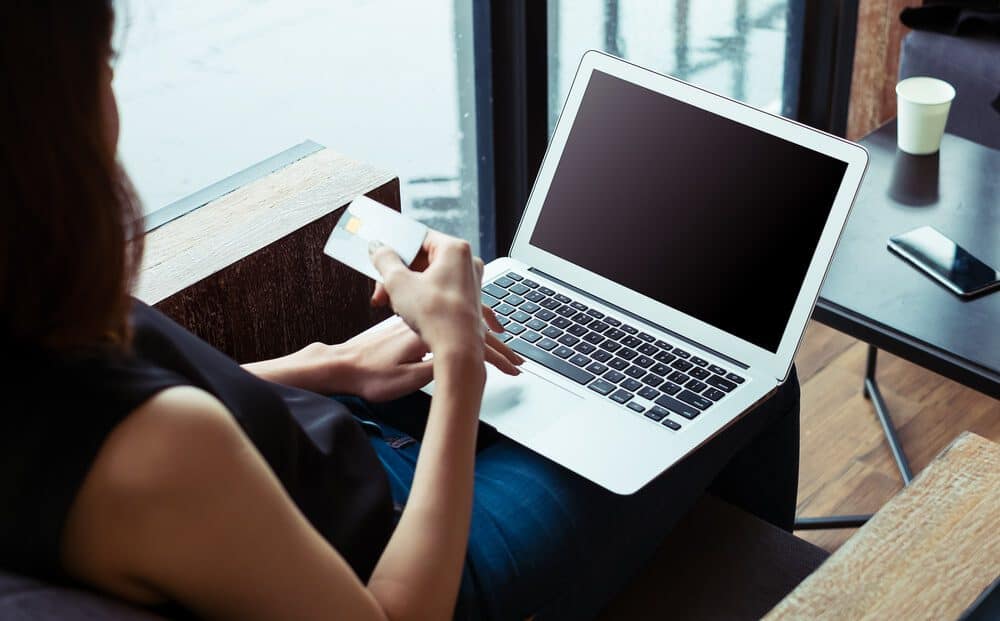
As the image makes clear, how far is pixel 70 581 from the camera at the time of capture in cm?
77

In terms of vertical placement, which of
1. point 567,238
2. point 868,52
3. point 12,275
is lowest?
point 868,52

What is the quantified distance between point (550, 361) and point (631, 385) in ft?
0.33

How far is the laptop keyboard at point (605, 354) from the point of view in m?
1.29

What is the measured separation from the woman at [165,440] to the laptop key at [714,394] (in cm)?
28

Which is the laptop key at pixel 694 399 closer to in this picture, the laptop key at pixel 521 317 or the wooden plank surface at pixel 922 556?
the laptop key at pixel 521 317

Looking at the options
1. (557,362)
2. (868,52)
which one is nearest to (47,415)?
(557,362)

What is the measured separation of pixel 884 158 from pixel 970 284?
40cm

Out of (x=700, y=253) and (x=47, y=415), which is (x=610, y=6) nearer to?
(x=700, y=253)

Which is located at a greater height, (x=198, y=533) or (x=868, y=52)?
(x=198, y=533)

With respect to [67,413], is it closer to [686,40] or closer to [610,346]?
[610,346]

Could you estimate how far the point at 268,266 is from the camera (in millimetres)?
1397

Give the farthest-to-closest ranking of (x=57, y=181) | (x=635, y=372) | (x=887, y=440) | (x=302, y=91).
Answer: (x=887, y=440)
(x=302, y=91)
(x=635, y=372)
(x=57, y=181)

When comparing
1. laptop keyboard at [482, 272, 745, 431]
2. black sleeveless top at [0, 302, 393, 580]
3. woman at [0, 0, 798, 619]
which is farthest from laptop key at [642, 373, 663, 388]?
black sleeveless top at [0, 302, 393, 580]

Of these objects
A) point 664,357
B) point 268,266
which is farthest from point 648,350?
point 268,266
